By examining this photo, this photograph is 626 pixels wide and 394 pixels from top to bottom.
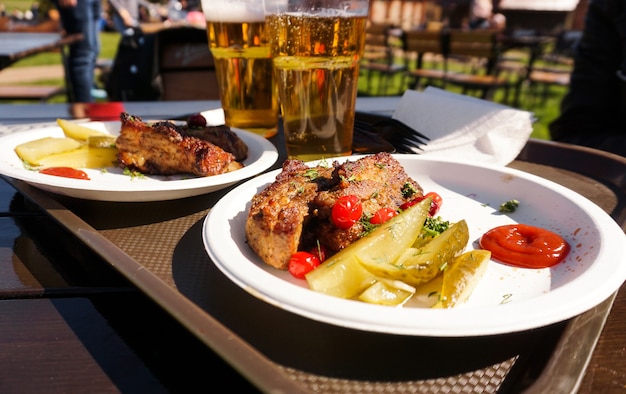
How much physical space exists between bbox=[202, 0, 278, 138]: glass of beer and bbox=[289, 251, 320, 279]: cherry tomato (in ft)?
5.02

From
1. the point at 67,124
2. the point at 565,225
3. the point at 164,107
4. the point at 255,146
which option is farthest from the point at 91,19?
the point at 565,225

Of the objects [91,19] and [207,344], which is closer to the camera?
[207,344]

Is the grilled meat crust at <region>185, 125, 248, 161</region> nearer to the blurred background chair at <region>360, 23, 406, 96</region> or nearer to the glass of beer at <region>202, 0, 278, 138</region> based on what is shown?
the glass of beer at <region>202, 0, 278, 138</region>

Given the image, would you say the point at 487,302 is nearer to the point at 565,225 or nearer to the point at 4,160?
the point at 565,225

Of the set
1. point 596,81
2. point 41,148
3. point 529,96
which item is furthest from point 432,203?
point 529,96

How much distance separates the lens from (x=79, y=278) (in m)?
1.41

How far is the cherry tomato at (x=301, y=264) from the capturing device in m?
1.26

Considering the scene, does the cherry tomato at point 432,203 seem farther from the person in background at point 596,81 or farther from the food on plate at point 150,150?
the person in background at point 596,81

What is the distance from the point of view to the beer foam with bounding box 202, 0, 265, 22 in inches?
92.7

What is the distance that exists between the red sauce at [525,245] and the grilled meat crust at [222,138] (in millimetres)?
1122

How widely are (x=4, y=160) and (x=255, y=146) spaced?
102 centimetres

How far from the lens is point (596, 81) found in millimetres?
3721

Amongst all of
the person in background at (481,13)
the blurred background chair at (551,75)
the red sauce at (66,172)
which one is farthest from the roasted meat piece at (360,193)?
the person in background at (481,13)

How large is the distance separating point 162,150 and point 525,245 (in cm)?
145
